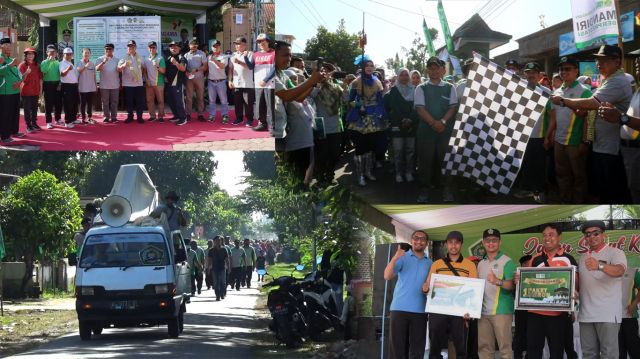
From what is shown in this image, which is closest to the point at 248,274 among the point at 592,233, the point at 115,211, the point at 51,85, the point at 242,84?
the point at 115,211

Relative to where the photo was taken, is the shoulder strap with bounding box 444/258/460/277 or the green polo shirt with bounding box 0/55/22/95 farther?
the green polo shirt with bounding box 0/55/22/95

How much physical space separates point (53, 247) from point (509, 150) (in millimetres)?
3889

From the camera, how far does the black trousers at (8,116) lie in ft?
34.9

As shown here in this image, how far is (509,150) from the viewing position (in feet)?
25.5

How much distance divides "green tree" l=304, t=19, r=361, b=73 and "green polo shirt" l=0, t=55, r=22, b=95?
13.1ft

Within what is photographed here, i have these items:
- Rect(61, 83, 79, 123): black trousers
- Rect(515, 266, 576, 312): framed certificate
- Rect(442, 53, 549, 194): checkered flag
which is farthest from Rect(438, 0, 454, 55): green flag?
Rect(61, 83, 79, 123): black trousers

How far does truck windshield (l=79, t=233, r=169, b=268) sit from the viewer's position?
27.5 feet


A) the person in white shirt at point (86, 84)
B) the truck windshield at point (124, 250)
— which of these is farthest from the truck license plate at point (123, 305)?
the person in white shirt at point (86, 84)

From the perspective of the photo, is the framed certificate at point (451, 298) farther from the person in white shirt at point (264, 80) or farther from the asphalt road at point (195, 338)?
the person in white shirt at point (264, 80)

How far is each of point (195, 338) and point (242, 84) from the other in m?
2.83

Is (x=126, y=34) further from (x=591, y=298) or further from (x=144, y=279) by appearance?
(x=591, y=298)

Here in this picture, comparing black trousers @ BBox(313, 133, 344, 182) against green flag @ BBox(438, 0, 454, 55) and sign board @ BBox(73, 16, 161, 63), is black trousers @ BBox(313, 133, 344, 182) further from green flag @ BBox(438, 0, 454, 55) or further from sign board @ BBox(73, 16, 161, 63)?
sign board @ BBox(73, 16, 161, 63)

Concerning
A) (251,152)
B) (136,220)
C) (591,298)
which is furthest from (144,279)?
(591,298)

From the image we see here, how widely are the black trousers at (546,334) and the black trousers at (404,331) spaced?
0.88 meters
